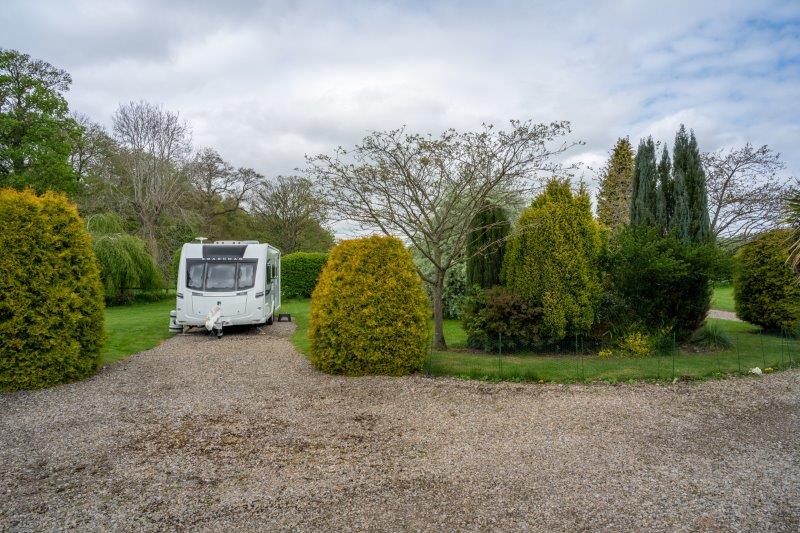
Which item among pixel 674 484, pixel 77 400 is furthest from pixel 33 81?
pixel 674 484

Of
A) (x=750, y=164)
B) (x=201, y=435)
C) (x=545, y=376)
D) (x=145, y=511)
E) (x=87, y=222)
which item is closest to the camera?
(x=145, y=511)

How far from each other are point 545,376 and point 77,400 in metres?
6.23

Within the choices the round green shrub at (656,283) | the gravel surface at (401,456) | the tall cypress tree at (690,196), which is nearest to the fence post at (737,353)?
the gravel surface at (401,456)

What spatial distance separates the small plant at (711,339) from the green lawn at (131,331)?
1085 cm

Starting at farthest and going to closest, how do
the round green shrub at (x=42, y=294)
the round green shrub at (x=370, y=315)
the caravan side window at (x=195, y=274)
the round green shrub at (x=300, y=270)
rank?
the round green shrub at (x=300, y=270) → the caravan side window at (x=195, y=274) → the round green shrub at (x=370, y=315) → the round green shrub at (x=42, y=294)

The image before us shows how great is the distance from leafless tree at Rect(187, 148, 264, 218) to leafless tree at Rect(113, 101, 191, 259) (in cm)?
225

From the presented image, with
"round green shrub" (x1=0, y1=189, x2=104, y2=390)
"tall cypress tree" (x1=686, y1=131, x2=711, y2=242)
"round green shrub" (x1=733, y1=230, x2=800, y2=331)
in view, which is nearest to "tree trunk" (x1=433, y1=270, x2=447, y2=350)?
"tall cypress tree" (x1=686, y1=131, x2=711, y2=242)

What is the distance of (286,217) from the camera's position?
3347cm

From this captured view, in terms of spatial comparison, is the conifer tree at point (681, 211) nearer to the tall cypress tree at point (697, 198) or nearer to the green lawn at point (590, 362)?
the tall cypress tree at point (697, 198)

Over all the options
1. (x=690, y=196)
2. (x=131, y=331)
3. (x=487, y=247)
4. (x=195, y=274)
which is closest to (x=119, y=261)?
(x=131, y=331)

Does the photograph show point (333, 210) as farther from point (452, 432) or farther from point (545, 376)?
point (452, 432)

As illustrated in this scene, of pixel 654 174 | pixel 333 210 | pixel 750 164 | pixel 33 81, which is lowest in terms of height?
pixel 333 210

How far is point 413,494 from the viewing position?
3674mm

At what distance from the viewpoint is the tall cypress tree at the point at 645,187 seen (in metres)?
10.5
